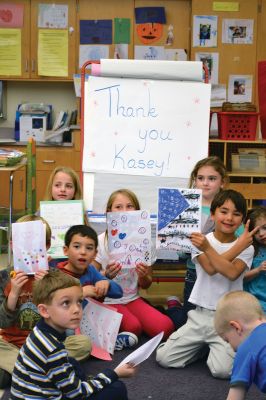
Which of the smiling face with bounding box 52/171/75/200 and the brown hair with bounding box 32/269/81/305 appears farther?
the smiling face with bounding box 52/171/75/200

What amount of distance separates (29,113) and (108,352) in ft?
11.1

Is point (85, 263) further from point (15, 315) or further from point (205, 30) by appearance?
point (205, 30)

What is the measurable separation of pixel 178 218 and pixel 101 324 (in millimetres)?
557

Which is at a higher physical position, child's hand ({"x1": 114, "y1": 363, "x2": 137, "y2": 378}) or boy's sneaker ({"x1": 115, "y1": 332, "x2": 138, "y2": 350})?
child's hand ({"x1": 114, "y1": 363, "x2": 137, "y2": 378})

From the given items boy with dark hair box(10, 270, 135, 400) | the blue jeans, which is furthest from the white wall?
boy with dark hair box(10, 270, 135, 400)

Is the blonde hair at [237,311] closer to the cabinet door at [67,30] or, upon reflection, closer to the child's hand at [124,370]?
the child's hand at [124,370]

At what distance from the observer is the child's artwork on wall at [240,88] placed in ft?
18.1

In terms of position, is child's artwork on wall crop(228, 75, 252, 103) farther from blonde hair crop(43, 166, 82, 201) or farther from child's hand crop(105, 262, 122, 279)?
child's hand crop(105, 262, 122, 279)

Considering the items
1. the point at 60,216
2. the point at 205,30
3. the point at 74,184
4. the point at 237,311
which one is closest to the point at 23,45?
the point at 205,30

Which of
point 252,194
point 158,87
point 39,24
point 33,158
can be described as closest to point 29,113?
point 39,24

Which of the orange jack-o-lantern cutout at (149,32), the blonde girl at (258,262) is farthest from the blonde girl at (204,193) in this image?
the orange jack-o-lantern cutout at (149,32)

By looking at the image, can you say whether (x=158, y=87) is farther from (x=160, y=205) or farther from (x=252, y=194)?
(x=252, y=194)

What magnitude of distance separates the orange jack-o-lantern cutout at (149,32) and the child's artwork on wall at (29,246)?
3563mm

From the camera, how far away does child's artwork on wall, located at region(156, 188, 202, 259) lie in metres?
2.63
